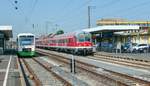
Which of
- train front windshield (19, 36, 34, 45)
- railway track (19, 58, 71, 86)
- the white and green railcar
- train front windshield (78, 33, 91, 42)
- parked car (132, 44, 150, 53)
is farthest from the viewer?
parked car (132, 44, 150, 53)

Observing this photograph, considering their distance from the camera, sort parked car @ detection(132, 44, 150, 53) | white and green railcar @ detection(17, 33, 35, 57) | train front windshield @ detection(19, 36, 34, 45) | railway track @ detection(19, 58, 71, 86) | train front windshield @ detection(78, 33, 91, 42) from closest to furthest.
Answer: railway track @ detection(19, 58, 71, 86), white and green railcar @ detection(17, 33, 35, 57), train front windshield @ detection(19, 36, 34, 45), train front windshield @ detection(78, 33, 91, 42), parked car @ detection(132, 44, 150, 53)

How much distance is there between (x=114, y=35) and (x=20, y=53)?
69.9ft

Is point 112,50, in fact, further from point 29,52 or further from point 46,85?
point 46,85

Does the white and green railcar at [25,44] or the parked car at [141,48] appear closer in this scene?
the white and green railcar at [25,44]

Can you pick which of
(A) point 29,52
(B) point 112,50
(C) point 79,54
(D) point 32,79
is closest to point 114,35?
(B) point 112,50

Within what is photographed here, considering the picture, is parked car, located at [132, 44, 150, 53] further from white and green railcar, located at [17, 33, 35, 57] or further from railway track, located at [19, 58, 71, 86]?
railway track, located at [19, 58, 71, 86]

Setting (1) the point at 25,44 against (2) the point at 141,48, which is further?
(2) the point at 141,48

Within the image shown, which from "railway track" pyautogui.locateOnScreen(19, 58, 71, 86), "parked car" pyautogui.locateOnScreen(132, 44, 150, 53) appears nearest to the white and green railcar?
"parked car" pyautogui.locateOnScreen(132, 44, 150, 53)

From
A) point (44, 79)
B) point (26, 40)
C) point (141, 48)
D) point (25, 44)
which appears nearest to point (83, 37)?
point (26, 40)

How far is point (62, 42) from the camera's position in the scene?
64312 millimetres

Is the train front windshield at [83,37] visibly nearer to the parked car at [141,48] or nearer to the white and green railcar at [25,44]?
the white and green railcar at [25,44]

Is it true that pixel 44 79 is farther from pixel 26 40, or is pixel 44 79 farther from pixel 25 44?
Answer: pixel 26 40

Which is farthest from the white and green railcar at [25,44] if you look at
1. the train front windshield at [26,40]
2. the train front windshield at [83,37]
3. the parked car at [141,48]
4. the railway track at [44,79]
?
the railway track at [44,79]

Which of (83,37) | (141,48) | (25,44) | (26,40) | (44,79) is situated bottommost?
(44,79)
